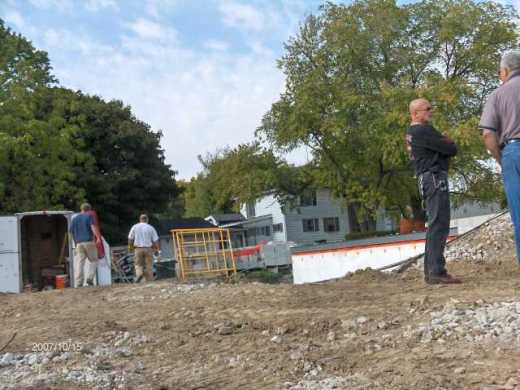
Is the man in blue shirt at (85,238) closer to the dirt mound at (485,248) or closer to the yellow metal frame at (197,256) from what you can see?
the yellow metal frame at (197,256)

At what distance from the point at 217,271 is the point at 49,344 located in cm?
1354

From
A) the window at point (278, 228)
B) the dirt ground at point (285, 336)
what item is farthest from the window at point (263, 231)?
the dirt ground at point (285, 336)

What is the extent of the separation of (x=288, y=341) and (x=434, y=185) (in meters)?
2.42

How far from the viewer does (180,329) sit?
5.18m

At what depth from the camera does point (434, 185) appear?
20.1 feet

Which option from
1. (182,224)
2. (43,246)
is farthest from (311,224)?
(43,246)

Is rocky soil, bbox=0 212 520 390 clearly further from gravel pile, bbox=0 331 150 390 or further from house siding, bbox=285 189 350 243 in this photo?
house siding, bbox=285 189 350 243

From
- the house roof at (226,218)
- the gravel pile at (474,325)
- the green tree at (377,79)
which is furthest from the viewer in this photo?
the house roof at (226,218)

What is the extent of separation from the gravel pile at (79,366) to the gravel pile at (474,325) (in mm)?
1783

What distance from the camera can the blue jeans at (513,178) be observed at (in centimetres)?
460

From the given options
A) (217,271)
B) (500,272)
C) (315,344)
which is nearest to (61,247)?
(217,271)

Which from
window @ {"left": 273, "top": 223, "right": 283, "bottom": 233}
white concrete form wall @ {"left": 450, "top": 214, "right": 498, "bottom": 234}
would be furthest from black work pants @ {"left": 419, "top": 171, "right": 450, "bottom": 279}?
window @ {"left": 273, "top": 223, "right": 283, "bottom": 233}

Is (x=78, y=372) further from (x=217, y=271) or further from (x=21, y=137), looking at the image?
(x=21, y=137)
